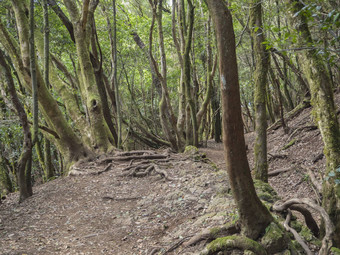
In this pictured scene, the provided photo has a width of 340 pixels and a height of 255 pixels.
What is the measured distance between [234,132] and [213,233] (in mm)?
1668

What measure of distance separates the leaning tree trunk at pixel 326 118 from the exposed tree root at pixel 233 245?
1.47 metres

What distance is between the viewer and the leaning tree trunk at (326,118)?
4.30 meters

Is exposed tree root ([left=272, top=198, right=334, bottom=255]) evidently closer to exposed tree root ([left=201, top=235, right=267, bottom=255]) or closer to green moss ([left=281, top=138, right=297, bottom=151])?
exposed tree root ([left=201, top=235, right=267, bottom=255])

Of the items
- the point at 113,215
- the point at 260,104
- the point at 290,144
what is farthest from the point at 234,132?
the point at 290,144

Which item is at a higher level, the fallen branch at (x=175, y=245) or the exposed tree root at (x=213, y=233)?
the exposed tree root at (x=213, y=233)

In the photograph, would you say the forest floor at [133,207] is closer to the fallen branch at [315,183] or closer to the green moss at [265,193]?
the fallen branch at [315,183]

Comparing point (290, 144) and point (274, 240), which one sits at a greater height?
point (290, 144)

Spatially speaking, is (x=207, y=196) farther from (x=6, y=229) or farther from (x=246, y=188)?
(x=6, y=229)

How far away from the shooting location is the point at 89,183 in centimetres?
892

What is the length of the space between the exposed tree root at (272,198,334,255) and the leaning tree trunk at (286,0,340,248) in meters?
0.64

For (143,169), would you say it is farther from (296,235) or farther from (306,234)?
(296,235)

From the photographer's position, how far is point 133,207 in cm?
701

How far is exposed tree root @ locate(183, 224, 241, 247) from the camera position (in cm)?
400

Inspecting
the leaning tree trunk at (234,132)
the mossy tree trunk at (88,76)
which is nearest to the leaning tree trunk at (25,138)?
the mossy tree trunk at (88,76)
